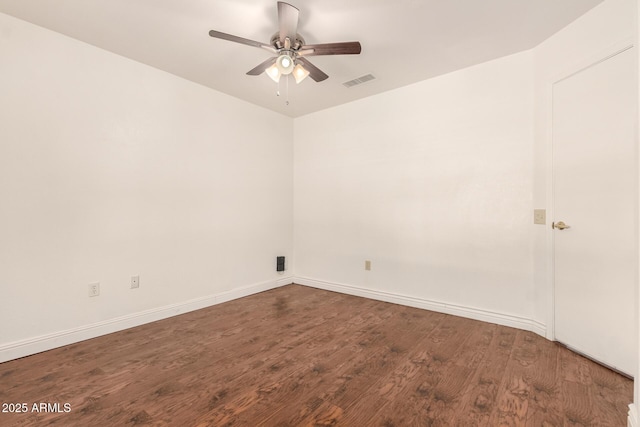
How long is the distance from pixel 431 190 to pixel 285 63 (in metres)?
2.07

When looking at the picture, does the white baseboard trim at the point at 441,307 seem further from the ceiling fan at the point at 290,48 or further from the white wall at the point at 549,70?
the ceiling fan at the point at 290,48

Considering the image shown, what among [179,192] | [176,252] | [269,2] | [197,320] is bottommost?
[197,320]

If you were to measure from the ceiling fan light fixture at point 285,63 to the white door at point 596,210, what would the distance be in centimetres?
227

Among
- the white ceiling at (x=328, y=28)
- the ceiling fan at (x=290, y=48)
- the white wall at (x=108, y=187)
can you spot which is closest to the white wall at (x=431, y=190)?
the white ceiling at (x=328, y=28)

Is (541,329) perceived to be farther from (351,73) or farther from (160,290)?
(160,290)

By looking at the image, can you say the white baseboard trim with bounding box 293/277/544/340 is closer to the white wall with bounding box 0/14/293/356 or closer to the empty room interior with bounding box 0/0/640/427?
the empty room interior with bounding box 0/0/640/427

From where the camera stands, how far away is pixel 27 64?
2.23 m

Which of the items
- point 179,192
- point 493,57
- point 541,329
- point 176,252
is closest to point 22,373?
point 176,252

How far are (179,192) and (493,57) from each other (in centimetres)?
354

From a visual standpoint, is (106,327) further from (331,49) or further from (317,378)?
(331,49)

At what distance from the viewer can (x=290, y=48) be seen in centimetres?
217

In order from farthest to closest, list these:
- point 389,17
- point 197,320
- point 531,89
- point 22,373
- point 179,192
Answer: point 179,192
point 197,320
point 531,89
point 389,17
point 22,373

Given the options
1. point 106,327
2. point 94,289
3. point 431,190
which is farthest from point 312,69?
point 106,327

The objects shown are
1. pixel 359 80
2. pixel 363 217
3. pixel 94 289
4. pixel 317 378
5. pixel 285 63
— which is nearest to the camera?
pixel 317 378
